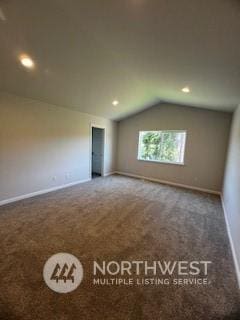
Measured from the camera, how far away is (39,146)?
3979 mm

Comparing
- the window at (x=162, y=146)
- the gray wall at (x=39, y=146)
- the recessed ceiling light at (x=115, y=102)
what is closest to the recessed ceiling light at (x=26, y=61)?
the gray wall at (x=39, y=146)

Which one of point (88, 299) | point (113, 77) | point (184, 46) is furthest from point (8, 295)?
point (113, 77)

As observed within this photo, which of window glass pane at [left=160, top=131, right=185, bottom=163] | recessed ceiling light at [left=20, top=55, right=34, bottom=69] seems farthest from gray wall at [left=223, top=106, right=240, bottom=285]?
recessed ceiling light at [left=20, top=55, right=34, bottom=69]

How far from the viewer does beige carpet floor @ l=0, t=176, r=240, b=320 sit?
140 cm

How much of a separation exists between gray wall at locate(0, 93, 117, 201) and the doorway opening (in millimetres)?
835

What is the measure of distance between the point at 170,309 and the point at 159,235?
3.77 ft

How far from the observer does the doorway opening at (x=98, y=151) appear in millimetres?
6245

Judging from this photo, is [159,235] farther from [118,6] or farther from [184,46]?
[118,6]

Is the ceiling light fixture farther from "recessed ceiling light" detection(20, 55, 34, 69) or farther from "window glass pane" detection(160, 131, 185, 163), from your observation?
"recessed ceiling light" detection(20, 55, 34, 69)

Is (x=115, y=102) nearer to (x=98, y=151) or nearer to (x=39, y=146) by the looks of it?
(x=98, y=151)

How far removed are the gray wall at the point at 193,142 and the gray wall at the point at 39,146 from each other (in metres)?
2.14

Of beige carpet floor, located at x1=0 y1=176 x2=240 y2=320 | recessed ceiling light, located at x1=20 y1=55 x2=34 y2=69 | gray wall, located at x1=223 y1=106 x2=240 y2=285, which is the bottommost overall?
beige carpet floor, located at x1=0 y1=176 x2=240 y2=320

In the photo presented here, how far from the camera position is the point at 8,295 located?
4.83ft

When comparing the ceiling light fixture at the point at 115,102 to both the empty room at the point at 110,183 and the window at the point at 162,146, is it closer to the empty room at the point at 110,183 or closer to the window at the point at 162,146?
the empty room at the point at 110,183
